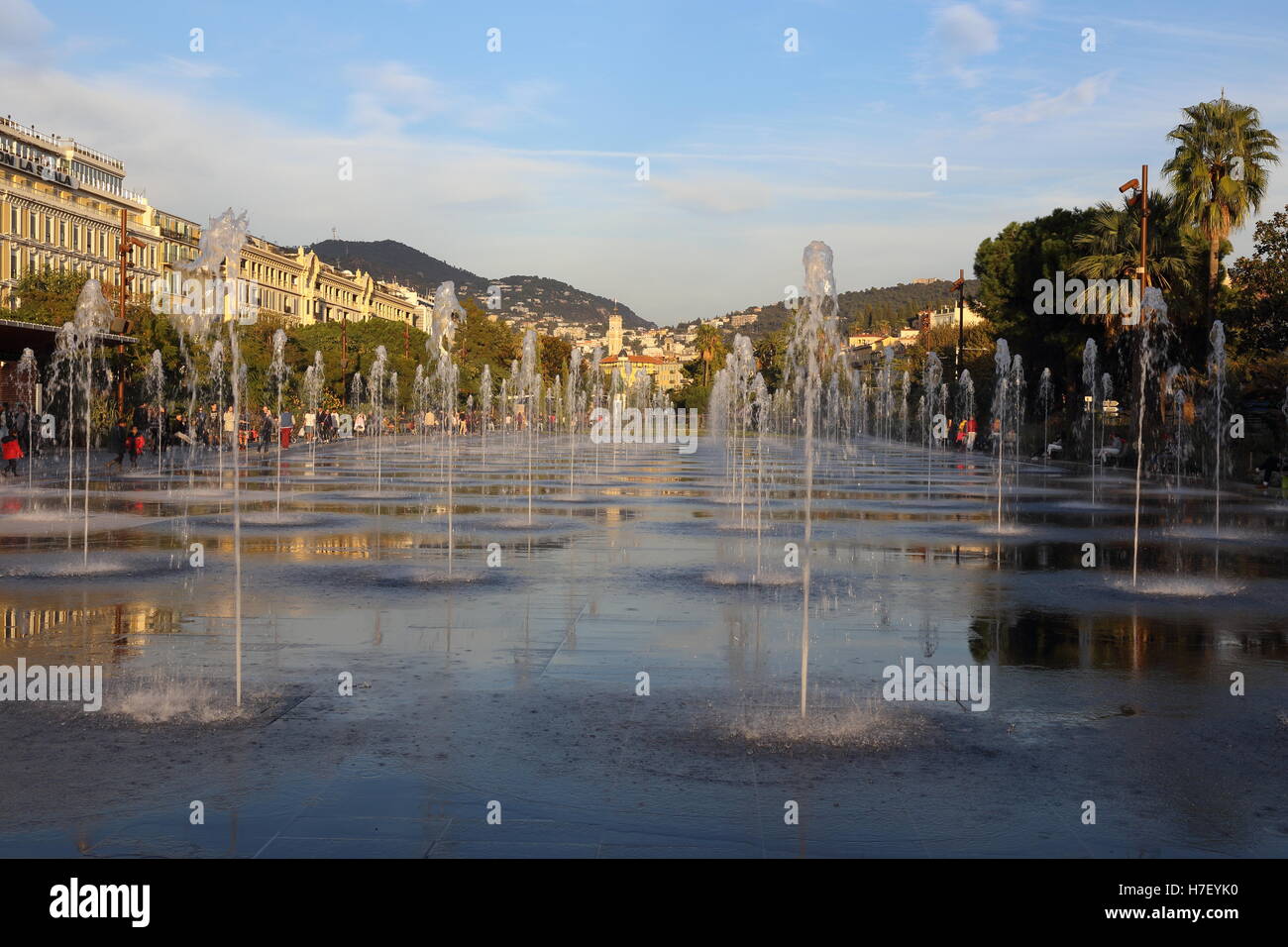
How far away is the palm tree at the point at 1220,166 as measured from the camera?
130ft

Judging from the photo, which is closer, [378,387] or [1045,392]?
[1045,392]

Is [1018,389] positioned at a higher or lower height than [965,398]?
higher

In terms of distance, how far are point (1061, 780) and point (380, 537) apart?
37.3 feet

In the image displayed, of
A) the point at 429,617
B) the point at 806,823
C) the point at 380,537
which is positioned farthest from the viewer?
the point at 380,537

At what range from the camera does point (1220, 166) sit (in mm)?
40188

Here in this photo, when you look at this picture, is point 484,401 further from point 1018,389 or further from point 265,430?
point 1018,389

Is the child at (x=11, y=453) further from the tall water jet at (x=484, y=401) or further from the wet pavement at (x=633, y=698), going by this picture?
the tall water jet at (x=484, y=401)

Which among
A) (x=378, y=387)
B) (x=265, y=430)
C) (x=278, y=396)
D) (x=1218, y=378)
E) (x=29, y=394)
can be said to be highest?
(x=378, y=387)

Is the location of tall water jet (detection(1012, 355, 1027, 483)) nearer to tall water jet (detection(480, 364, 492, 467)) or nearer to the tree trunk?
the tree trunk

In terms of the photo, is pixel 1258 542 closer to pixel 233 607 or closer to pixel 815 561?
pixel 815 561

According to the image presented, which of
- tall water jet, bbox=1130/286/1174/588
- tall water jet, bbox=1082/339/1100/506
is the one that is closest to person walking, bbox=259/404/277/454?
tall water jet, bbox=1082/339/1100/506

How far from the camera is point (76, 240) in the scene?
87812 mm

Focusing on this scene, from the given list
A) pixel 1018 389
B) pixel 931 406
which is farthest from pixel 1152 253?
pixel 931 406
